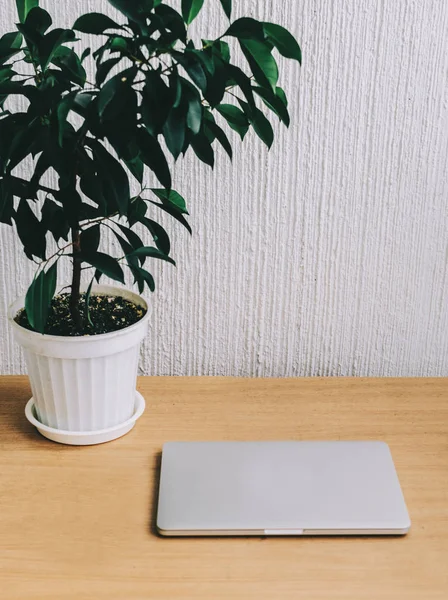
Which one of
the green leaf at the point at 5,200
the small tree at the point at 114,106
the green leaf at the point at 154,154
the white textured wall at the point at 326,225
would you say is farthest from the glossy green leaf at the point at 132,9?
the white textured wall at the point at 326,225

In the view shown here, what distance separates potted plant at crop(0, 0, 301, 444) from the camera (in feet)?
2.04

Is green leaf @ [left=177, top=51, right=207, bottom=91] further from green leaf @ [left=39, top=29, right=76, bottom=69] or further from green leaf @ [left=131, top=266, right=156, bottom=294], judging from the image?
green leaf @ [left=131, top=266, right=156, bottom=294]

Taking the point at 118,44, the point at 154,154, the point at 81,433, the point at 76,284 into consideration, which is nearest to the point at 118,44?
the point at 118,44

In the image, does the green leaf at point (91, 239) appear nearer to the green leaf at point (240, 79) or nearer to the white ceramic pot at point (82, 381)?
the white ceramic pot at point (82, 381)

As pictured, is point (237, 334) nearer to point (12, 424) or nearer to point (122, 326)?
point (122, 326)

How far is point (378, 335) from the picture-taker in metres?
1.09

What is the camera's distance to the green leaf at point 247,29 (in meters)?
0.63

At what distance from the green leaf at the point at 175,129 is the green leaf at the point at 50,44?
0.13 m

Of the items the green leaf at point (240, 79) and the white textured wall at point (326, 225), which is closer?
the green leaf at point (240, 79)

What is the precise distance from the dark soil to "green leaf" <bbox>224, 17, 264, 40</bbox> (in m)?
0.39

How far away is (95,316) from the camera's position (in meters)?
0.88

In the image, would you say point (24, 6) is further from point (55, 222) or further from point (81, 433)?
point (81, 433)

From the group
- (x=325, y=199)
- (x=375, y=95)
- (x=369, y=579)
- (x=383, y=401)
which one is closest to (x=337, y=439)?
(x=383, y=401)

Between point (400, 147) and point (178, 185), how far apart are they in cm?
33
